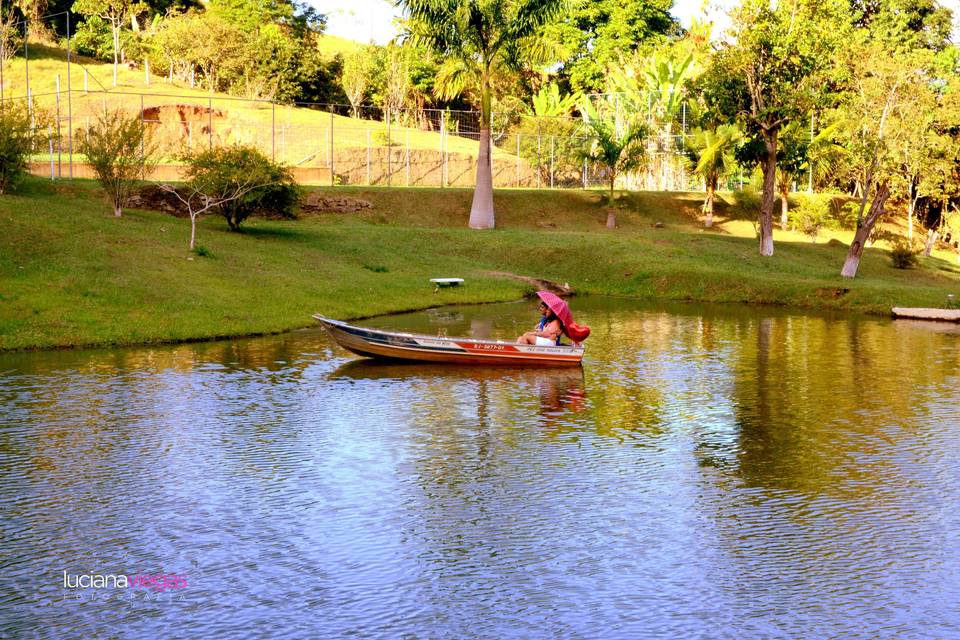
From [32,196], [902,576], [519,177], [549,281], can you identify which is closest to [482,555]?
[902,576]

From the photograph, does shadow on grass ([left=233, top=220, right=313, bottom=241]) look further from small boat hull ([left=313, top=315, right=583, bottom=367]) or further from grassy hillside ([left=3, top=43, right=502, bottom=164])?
grassy hillside ([left=3, top=43, right=502, bottom=164])

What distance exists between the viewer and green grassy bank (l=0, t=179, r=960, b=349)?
108ft

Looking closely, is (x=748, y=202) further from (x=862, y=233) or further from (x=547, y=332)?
(x=547, y=332)

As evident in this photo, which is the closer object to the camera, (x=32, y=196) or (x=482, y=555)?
(x=482, y=555)

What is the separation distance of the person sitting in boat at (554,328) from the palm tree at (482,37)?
27.8 meters

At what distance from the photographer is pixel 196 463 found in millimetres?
18578

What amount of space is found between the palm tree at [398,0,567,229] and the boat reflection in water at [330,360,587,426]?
28.5 metres

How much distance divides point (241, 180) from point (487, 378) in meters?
20.4

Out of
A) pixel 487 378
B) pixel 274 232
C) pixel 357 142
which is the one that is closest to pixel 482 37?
pixel 274 232

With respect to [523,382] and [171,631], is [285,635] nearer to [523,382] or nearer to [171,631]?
[171,631]

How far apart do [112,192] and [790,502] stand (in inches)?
1380

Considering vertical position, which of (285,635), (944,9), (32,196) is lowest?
(285,635)

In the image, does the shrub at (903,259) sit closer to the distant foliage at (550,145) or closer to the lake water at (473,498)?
the distant foliage at (550,145)

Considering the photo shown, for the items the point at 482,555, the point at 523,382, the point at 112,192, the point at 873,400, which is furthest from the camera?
the point at 112,192
